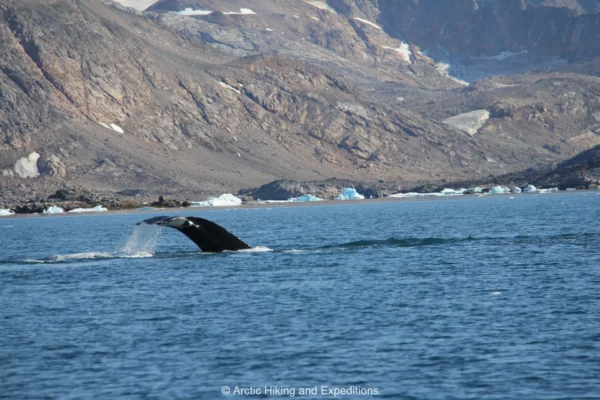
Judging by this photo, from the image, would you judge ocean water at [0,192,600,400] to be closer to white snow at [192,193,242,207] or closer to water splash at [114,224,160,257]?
water splash at [114,224,160,257]

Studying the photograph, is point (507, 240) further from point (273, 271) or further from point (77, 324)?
point (77, 324)

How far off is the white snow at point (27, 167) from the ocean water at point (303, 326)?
487ft

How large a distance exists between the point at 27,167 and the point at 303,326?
571ft

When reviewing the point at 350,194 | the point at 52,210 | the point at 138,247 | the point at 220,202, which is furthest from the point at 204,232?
the point at 350,194

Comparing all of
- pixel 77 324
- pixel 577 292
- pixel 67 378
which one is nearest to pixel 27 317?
pixel 77 324

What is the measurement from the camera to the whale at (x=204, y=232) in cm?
3397

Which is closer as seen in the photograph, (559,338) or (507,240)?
(559,338)

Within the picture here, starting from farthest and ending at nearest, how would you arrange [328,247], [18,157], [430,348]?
[18,157] → [328,247] → [430,348]

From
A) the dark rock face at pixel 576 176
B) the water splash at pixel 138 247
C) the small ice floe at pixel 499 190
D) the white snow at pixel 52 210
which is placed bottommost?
the white snow at pixel 52 210

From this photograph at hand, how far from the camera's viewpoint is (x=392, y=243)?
5447cm

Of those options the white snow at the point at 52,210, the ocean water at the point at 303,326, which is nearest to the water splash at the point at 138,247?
the ocean water at the point at 303,326

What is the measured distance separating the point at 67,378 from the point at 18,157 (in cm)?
18013

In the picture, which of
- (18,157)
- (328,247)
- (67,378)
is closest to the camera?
(67,378)

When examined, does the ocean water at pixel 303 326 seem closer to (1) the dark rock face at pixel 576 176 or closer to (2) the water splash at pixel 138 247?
(2) the water splash at pixel 138 247
